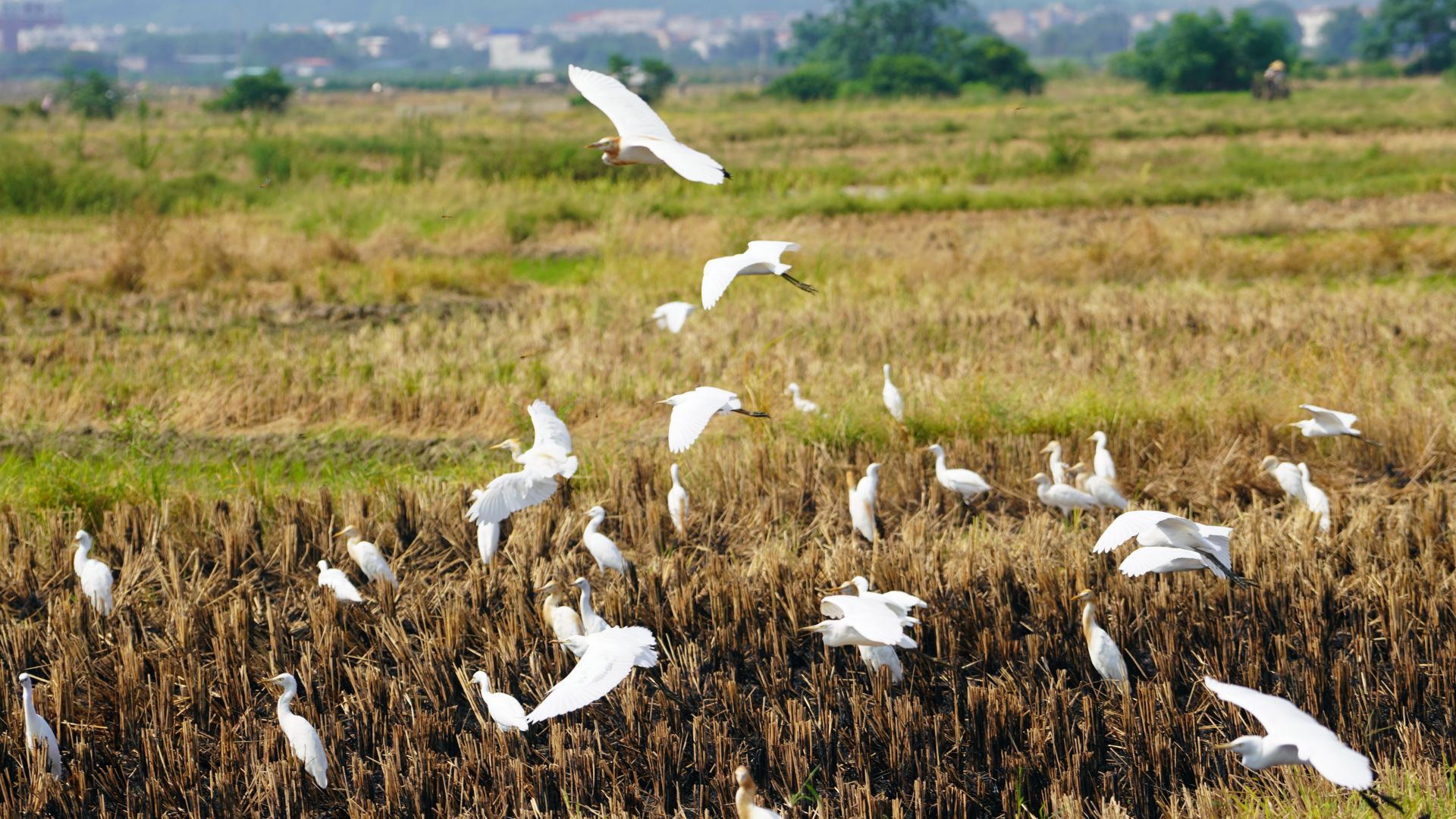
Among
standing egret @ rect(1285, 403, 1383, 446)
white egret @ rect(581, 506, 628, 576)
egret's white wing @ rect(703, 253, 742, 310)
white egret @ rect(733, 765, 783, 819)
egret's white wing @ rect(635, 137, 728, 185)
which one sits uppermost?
egret's white wing @ rect(635, 137, 728, 185)

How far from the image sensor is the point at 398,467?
652 cm

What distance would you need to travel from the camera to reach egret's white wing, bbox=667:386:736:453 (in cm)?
374

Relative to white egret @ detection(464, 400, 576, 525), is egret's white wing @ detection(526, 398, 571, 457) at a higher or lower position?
higher

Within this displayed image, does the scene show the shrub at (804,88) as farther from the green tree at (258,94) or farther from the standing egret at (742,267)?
the standing egret at (742,267)

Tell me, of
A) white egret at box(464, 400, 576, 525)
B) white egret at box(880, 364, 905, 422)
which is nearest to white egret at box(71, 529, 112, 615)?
white egret at box(464, 400, 576, 525)

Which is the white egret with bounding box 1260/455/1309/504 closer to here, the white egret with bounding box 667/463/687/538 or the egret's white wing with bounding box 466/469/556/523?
the white egret with bounding box 667/463/687/538

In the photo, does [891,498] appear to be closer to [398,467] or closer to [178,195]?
[398,467]

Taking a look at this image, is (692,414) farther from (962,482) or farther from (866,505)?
(962,482)

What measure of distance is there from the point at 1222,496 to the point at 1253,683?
2.33 meters

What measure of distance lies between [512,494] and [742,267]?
1.21m

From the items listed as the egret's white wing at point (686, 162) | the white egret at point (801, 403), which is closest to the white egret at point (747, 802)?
the egret's white wing at point (686, 162)

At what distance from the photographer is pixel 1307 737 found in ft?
8.32

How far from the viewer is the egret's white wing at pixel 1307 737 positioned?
2.42 meters

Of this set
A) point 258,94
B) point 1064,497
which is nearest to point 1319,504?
point 1064,497
